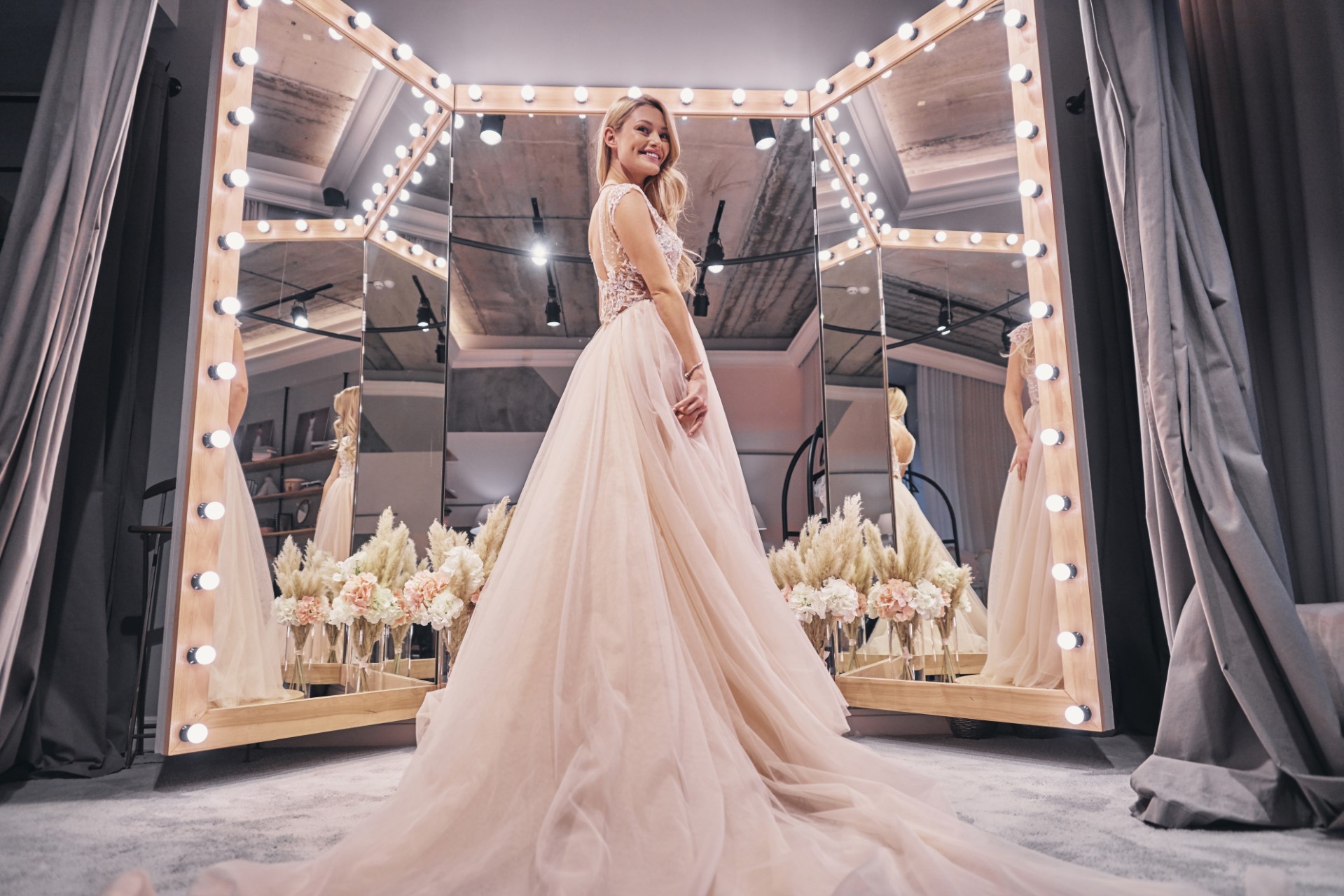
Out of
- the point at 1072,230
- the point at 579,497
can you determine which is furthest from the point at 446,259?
the point at 1072,230

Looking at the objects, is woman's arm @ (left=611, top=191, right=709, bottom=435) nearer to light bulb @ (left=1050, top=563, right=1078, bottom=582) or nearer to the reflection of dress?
light bulb @ (left=1050, top=563, right=1078, bottom=582)

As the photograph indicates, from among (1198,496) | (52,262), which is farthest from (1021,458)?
(52,262)

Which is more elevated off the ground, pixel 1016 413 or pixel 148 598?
pixel 1016 413

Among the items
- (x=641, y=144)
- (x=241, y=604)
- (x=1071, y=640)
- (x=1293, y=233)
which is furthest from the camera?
(x=241, y=604)

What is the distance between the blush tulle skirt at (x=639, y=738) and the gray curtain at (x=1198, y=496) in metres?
0.84

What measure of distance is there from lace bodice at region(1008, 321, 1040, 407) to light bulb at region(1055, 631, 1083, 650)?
2.52 feet

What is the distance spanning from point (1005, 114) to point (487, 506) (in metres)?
2.50

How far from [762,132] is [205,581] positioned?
2797 millimetres

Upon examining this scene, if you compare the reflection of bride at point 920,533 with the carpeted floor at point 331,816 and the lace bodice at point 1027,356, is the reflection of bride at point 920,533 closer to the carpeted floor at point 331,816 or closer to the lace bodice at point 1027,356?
the carpeted floor at point 331,816

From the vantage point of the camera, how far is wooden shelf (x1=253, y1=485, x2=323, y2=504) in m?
2.83

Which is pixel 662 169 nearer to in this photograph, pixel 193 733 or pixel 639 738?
pixel 639 738

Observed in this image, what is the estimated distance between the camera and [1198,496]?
2143 mm

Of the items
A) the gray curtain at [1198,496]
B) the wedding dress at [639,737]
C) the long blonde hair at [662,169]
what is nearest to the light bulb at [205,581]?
the wedding dress at [639,737]

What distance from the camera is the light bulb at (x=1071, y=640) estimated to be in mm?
2600
